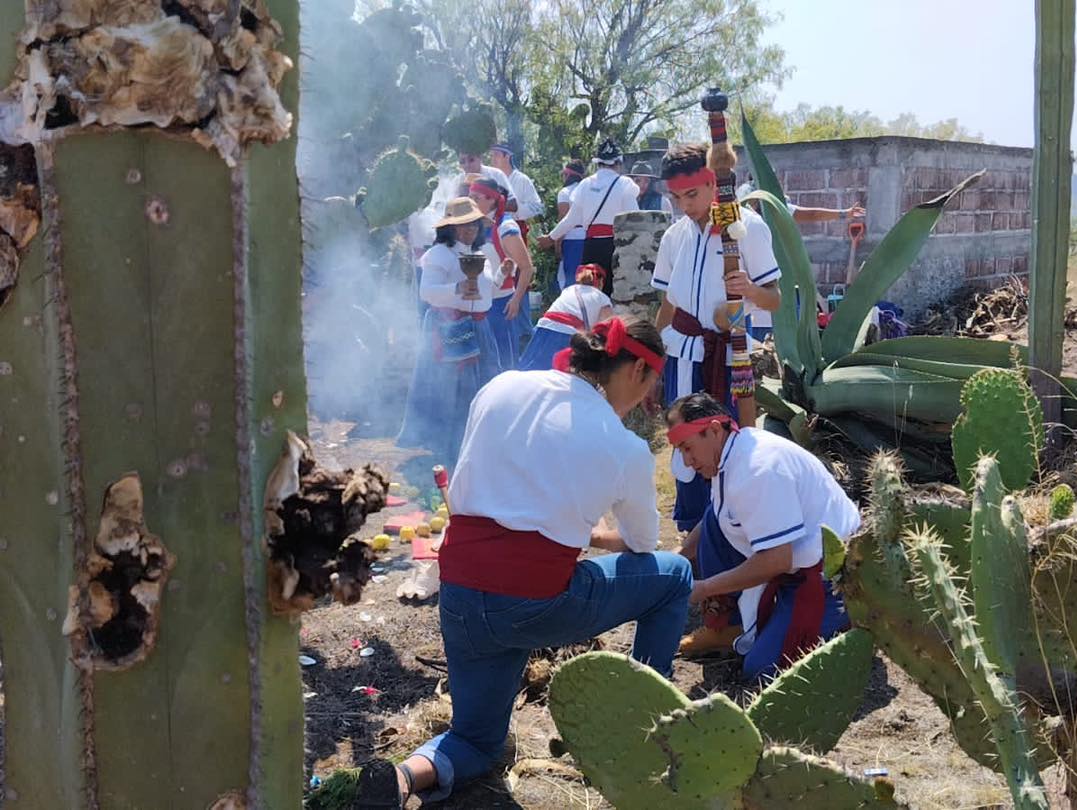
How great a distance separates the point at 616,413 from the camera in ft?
10.7

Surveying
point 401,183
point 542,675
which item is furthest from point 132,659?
point 401,183

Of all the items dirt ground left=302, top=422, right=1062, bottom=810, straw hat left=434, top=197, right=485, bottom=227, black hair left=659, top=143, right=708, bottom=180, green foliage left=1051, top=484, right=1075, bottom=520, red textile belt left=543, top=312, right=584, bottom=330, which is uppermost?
black hair left=659, top=143, right=708, bottom=180

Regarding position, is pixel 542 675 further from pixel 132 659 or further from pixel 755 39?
pixel 755 39

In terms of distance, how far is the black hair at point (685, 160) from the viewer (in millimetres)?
4461

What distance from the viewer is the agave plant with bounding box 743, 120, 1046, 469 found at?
5523mm

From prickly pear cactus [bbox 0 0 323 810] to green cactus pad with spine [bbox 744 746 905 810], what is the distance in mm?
1054

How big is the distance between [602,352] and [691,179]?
1.61m

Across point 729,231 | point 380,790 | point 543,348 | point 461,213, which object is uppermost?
point 461,213

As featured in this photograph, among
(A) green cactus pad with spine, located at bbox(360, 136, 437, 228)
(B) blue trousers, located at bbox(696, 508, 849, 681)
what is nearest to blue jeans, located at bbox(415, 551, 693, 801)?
(B) blue trousers, located at bbox(696, 508, 849, 681)

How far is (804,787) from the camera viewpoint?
7.13 feet

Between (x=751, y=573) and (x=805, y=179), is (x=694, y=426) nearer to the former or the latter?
(x=751, y=573)

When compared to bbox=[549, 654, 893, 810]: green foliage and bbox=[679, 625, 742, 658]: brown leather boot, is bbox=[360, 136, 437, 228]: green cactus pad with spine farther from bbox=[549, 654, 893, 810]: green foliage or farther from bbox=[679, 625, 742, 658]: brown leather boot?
bbox=[549, 654, 893, 810]: green foliage

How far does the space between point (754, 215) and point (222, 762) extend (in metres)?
3.64

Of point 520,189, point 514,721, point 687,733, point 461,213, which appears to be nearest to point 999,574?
point 687,733
